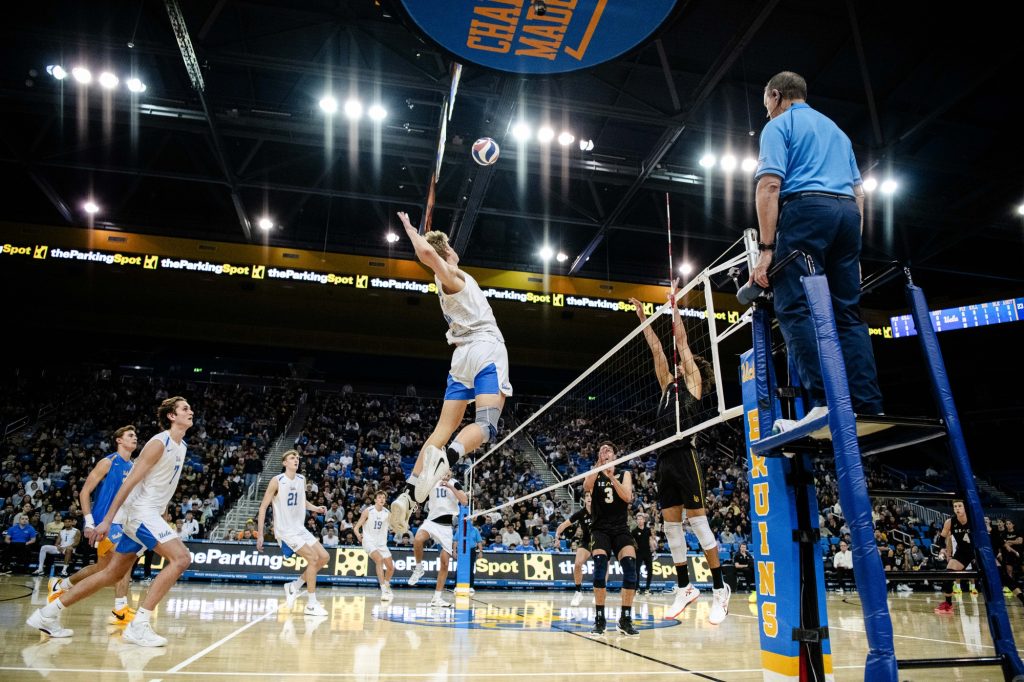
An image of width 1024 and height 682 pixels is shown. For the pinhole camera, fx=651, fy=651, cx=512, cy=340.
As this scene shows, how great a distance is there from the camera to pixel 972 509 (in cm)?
274

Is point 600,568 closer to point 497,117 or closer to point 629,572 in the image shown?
Answer: point 629,572

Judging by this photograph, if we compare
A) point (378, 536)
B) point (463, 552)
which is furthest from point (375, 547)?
point (463, 552)

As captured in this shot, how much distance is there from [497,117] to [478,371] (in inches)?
379

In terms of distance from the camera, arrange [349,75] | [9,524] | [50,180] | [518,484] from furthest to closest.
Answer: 1. [518,484]
2. [50,180]
3. [9,524]
4. [349,75]

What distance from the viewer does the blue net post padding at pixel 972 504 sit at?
2.54m

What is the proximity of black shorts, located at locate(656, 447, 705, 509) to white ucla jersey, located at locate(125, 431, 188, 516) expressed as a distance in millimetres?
4936

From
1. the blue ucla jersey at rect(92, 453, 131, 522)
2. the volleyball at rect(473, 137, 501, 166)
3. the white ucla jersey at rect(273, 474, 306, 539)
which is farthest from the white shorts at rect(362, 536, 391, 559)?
the volleyball at rect(473, 137, 501, 166)

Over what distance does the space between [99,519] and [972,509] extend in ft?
30.8

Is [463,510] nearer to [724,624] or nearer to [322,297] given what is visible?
[724,624]

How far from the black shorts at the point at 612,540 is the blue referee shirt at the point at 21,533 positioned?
14.5m

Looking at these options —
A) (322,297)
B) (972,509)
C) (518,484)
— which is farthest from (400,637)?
(322,297)

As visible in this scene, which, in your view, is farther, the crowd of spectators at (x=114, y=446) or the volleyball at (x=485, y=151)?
the crowd of spectators at (x=114, y=446)

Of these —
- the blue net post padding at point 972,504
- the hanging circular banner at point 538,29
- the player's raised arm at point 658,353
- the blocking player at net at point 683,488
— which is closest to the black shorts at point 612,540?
the blocking player at net at point 683,488

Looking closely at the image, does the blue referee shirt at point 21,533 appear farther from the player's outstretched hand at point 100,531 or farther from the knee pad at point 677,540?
the knee pad at point 677,540
